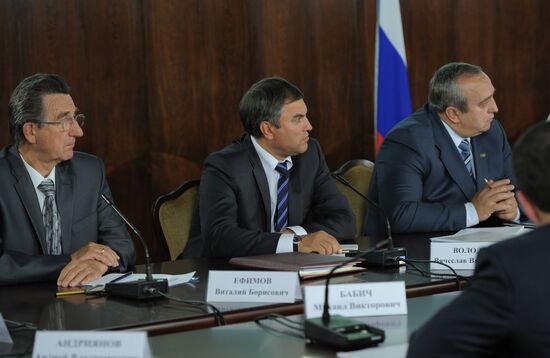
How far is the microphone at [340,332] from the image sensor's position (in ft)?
6.16

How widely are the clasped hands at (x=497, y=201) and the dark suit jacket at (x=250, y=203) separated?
1.81ft

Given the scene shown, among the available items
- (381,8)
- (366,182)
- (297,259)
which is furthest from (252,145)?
(381,8)

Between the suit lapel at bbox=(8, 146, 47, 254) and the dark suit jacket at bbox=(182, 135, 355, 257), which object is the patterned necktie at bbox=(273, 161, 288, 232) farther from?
the suit lapel at bbox=(8, 146, 47, 254)

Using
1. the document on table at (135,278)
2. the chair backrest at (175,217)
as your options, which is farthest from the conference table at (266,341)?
the chair backrest at (175,217)

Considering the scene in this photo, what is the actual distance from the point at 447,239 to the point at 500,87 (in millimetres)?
3282

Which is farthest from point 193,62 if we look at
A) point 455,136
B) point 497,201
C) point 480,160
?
point 497,201

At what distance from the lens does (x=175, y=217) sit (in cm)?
392

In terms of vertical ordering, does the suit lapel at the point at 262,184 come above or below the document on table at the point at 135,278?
above

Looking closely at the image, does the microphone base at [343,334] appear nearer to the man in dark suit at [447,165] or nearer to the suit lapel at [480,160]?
the man in dark suit at [447,165]

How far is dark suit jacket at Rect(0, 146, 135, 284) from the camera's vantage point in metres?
3.30

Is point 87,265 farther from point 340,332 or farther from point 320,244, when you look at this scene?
point 340,332

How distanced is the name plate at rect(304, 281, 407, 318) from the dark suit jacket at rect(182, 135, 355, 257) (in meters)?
1.29

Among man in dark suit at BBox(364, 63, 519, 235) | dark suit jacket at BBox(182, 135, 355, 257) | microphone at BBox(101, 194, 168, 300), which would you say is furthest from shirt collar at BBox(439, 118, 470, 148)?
microphone at BBox(101, 194, 168, 300)

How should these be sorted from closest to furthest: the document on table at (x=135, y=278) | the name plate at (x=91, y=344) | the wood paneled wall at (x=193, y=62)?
the name plate at (x=91, y=344) < the document on table at (x=135, y=278) < the wood paneled wall at (x=193, y=62)
